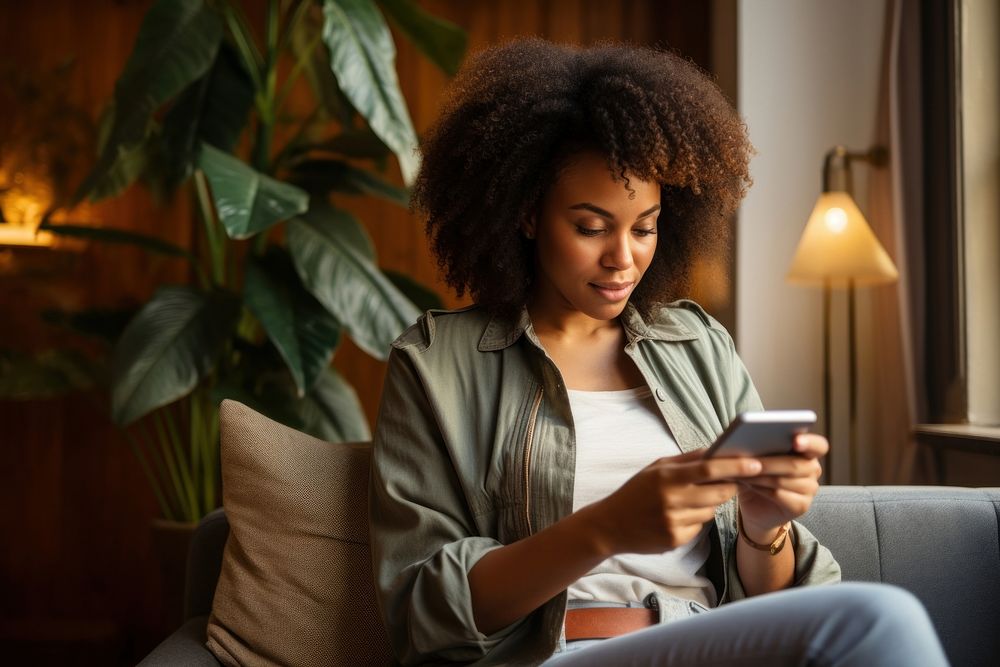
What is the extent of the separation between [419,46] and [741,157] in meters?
1.46

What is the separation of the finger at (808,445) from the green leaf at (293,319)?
142 cm

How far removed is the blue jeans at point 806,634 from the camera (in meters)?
0.85

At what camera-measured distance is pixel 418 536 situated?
1.23m

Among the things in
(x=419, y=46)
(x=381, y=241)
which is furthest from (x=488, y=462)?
(x=381, y=241)

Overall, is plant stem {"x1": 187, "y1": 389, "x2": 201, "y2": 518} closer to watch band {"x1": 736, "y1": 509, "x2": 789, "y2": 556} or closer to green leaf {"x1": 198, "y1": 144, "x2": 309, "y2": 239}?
green leaf {"x1": 198, "y1": 144, "x2": 309, "y2": 239}

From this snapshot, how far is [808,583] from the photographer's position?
1285mm

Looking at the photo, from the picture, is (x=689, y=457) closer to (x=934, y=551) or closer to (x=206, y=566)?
(x=934, y=551)

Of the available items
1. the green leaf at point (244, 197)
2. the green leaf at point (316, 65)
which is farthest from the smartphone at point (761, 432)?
the green leaf at point (316, 65)

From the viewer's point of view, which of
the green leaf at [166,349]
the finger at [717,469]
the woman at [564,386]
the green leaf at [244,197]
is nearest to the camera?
the finger at [717,469]

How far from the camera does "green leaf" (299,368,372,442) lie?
2463mm

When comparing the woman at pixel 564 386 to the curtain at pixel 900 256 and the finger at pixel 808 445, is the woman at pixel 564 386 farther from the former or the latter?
the curtain at pixel 900 256

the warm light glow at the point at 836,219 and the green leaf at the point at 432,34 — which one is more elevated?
the green leaf at the point at 432,34

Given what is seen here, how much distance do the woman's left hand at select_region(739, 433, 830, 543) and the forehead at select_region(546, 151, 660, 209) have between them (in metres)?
0.39

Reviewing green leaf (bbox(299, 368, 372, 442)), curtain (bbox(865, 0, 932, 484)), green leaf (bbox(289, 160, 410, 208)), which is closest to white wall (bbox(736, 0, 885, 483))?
curtain (bbox(865, 0, 932, 484))
